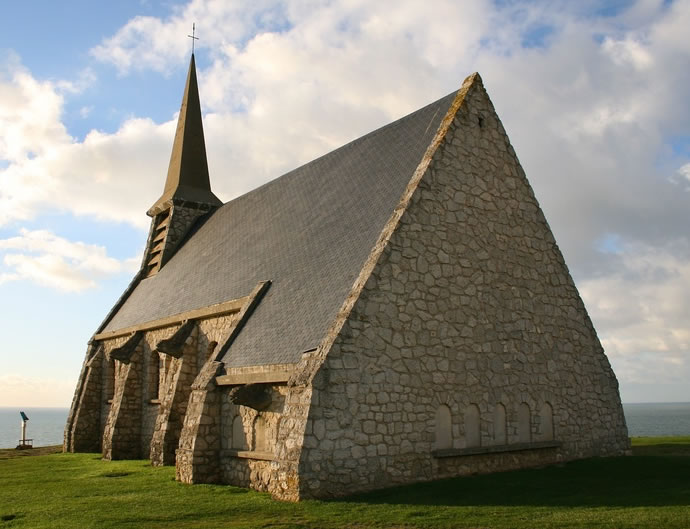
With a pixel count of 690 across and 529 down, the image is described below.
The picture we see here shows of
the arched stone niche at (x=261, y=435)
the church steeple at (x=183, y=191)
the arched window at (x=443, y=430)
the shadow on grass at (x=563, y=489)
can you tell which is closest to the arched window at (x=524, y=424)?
the shadow on grass at (x=563, y=489)

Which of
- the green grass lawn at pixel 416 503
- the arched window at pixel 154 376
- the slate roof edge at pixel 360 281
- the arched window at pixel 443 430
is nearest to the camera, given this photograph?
the green grass lawn at pixel 416 503

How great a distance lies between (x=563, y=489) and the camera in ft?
40.4

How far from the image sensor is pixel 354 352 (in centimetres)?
1255

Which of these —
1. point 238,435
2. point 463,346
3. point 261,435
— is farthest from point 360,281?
point 238,435

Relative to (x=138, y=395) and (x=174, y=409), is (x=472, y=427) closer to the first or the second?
(x=174, y=409)

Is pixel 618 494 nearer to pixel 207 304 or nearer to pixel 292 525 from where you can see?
pixel 292 525

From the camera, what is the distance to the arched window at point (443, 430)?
1359 centimetres

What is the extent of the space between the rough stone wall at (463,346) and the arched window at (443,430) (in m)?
0.10

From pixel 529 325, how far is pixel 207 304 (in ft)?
28.7

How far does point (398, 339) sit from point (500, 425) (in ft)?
11.2

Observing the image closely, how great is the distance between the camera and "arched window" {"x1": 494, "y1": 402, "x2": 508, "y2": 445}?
1469 centimetres

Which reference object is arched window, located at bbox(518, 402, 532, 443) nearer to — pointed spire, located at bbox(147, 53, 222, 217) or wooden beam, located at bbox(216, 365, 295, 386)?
wooden beam, located at bbox(216, 365, 295, 386)

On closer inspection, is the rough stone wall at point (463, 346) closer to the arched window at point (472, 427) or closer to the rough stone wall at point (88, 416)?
the arched window at point (472, 427)

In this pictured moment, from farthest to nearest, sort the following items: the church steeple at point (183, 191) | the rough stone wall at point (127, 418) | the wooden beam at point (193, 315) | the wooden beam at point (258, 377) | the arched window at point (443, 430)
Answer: the church steeple at point (183, 191) < the rough stone wall at point (127, 418) < the wooden beam at point (193, 315) < the arched window at point (443, 430) < the wooden beam at point (258, 377)
